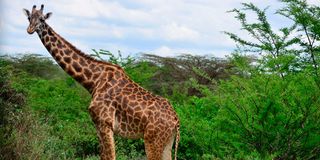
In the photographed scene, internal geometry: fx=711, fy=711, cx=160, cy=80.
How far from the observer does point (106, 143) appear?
8891mm

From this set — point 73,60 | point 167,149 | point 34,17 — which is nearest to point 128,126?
point 167,149

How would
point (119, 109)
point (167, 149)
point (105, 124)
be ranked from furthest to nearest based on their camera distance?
point (167, 149)
point (119, 109)
point (105, 124)

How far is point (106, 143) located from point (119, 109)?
46cm

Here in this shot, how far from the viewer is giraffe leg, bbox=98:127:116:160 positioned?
8.88 meters

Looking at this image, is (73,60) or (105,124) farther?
(73,60)

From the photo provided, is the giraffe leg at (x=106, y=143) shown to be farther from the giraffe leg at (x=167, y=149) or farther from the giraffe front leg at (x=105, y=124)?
the giraffe leg at (x=167, y=149)

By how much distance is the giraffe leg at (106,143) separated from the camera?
8875 millimetres

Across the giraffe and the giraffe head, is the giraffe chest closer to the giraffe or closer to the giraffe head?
the giraffe

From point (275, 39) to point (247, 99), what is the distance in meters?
A: 8.18

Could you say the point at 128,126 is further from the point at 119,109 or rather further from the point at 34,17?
the point at 34,17

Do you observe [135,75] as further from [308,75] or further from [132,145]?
[308,75]

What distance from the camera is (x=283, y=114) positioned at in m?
9.94

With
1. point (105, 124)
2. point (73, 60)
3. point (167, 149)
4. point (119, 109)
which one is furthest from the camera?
point (73, 60)

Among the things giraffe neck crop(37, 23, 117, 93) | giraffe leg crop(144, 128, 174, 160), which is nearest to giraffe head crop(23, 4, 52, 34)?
giraffe neck crop(37, 23, 117, 93)
